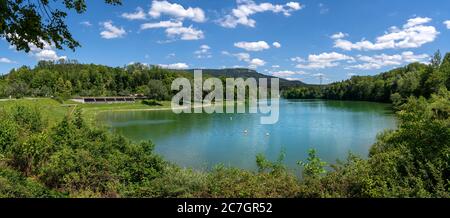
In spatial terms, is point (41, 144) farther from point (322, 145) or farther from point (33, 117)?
point (322, 145)

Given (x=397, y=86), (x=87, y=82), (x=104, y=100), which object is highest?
(x=87, y=82)

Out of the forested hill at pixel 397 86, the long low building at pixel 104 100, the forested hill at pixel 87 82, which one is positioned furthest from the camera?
the forested hill at pixel 87 82

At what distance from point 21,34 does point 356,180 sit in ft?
24.0

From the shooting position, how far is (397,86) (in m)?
97.2

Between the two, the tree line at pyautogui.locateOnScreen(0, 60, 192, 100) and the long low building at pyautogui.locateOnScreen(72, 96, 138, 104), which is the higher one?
the tree line at pyautogui.locateOnScreen(0, 60, 192, 100)

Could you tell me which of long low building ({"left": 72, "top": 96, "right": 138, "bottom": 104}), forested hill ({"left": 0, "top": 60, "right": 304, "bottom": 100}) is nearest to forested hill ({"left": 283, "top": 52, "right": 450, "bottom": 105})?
forested hill ({"left": 0, "top": 60, "right": 304, "bottom": 100})

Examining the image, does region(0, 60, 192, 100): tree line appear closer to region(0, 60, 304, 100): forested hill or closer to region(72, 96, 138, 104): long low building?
region(0, 60, 304, 100): forested hill

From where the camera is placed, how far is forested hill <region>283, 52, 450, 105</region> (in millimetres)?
70125

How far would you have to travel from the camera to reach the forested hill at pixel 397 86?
70.1 meters

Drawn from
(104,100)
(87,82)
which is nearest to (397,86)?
(104,100)

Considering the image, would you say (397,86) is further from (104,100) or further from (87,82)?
(87,82)

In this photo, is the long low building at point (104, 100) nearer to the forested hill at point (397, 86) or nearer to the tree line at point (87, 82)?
the tree line at point (87, 82)

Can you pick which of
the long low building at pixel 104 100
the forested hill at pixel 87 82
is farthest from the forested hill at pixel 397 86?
the long low building at pixel 104 100

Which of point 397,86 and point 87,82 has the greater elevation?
point 87,82
